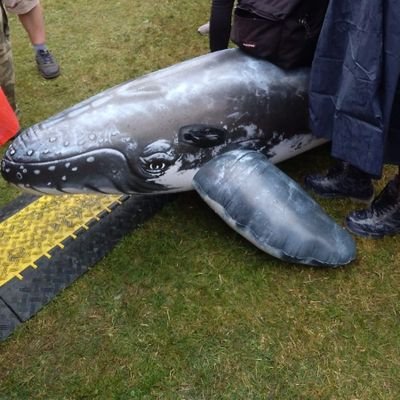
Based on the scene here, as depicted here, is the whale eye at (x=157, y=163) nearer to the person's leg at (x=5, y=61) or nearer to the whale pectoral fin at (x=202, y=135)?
the whale pectoral fin at (x=202, y=135)

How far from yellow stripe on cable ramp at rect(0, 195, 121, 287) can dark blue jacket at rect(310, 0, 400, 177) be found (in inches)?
48.1

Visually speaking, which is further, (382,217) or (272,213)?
(382,217)

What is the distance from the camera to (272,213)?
7.77ft

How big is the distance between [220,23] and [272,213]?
955 millimetres

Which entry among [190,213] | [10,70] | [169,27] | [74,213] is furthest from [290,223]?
[169,27]

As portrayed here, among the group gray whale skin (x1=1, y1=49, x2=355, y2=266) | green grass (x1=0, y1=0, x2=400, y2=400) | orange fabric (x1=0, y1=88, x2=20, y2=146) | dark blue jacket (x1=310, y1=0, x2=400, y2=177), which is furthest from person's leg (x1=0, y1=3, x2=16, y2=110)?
dark blue jacket (x1=310, y1=0, x2=400, y2=177)

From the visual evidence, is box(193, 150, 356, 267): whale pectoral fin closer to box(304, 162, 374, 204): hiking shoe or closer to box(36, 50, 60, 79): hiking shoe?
box(304, 162, 374, 204): hiking shoe

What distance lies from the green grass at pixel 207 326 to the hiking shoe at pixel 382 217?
7cm

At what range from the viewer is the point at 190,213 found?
9.16 feet

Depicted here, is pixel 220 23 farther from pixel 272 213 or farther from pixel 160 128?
pixel 272 213

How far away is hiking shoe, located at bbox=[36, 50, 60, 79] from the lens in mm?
3816

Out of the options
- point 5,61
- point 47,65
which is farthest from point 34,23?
point 5,61

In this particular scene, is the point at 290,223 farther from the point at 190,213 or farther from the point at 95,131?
the point at 95,131

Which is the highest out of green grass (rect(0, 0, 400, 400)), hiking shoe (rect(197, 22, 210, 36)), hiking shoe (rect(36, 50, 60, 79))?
hiking shoe (rect(197, 22, 210, 36))
